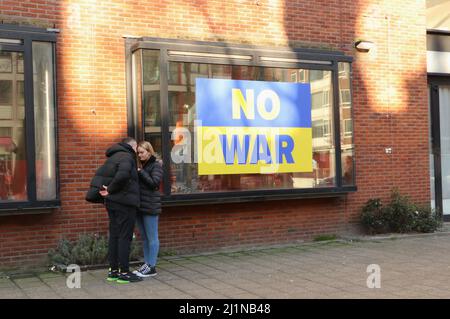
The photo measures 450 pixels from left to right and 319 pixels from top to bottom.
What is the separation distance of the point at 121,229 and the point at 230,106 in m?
3.25

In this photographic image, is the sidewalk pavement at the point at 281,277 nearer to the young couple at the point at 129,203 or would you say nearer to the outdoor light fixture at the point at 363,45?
the young couple at the point at 129,203

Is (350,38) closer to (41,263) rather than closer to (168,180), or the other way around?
(168,180)

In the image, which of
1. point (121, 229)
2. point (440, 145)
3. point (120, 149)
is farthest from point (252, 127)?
point (440, 145)

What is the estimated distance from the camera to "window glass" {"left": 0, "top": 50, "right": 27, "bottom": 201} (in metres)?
7.96

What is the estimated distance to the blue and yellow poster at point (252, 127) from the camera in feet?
30.5

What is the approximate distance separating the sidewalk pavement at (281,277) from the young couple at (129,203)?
0.80ft

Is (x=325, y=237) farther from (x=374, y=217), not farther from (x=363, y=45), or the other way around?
(x=363, y=45)

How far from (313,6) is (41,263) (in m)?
6.35

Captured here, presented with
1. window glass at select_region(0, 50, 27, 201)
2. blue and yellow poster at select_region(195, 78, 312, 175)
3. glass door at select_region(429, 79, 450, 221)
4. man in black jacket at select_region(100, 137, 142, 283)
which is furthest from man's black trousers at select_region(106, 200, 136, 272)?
glass door at select_region(429, 79, 450, 221)

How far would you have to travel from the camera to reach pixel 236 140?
31.1ft

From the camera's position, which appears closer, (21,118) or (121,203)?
(121,203)

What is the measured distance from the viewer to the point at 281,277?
7.38m

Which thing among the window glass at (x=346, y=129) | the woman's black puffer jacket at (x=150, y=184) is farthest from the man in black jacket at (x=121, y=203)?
the window glass at (x=346, y=129)

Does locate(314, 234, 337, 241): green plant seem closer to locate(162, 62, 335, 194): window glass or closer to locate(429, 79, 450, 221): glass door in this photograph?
locate(162, 62, 335, 194): window glass
